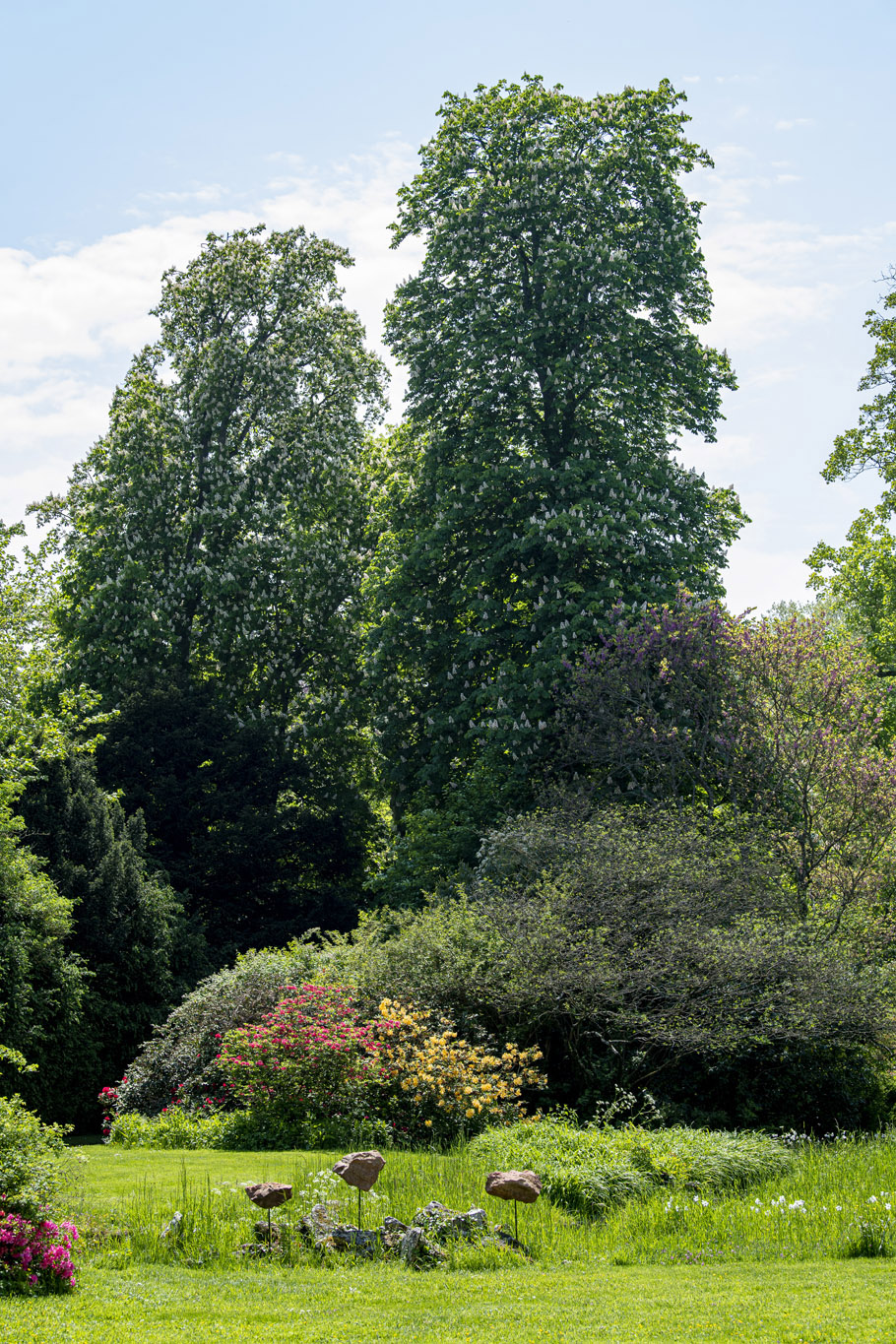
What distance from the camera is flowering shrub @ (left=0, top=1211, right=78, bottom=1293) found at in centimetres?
692

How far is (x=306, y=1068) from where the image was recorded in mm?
11555

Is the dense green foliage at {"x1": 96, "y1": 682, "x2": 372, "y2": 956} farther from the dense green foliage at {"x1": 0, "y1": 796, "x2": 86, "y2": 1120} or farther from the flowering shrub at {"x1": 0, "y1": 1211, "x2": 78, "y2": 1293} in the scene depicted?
the flowering shrub at {"x1": 0, "y1": 1211, "x2": 78, "y2": 1293}

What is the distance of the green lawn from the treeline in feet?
11.7

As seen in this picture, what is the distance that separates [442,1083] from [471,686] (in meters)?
9.90

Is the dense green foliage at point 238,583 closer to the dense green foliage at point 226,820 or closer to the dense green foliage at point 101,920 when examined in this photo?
the dense green foliage at point 226,820

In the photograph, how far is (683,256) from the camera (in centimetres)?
2133

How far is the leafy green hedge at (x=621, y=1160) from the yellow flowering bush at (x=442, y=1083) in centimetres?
61

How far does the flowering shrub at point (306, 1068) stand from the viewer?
11.5 meters

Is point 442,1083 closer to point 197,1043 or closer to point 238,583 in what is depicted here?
point 197,1043

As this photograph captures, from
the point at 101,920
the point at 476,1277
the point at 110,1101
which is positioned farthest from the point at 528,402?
the point at 476,1277

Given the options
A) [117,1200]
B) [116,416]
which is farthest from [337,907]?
[117,1200]

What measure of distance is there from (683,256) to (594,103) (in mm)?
3464

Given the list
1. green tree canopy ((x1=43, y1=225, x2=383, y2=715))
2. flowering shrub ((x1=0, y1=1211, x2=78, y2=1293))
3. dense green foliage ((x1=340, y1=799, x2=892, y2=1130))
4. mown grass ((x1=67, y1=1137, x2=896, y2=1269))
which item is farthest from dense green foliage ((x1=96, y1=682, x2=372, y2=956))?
flowering shrub ((x1=0, y1=1211, x2=78, y2=1293))

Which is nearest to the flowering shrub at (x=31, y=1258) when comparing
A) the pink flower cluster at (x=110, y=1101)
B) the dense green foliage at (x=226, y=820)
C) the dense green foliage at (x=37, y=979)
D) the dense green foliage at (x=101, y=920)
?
the pink flower cluster at (x=110, y=1101)
